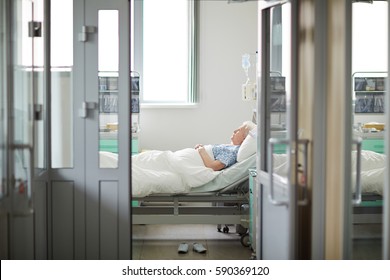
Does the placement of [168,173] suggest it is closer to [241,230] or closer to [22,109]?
[241,230]

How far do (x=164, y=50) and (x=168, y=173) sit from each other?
2338mm

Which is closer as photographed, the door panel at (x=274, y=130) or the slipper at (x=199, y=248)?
the door panel at (x=274, y=130)

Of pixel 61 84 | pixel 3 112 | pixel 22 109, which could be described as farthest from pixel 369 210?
pixel 3 112

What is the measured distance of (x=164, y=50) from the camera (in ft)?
23.1

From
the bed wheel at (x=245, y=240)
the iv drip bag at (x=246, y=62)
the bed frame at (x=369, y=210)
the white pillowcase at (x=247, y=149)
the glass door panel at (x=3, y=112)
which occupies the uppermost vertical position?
the iv drip bag at (x=246, y=62)

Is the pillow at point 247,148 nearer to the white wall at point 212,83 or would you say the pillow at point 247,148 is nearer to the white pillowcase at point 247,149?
the white pillowcase at point 247,149

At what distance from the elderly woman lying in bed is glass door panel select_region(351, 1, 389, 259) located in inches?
41.7

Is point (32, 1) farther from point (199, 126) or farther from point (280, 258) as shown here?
point (199, 126)

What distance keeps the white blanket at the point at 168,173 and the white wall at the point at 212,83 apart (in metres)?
1.49

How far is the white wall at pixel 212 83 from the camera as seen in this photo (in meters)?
6.93

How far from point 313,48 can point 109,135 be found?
1480 millimetres

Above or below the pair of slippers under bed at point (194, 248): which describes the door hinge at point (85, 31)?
above

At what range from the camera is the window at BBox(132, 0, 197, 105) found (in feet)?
22.8

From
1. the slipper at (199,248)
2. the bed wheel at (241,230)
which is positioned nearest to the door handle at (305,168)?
the slipper at (199,248)
